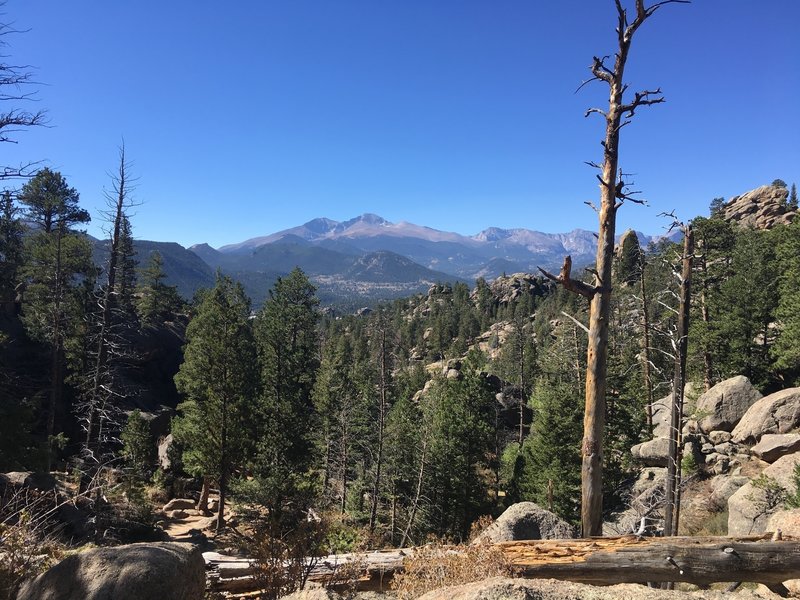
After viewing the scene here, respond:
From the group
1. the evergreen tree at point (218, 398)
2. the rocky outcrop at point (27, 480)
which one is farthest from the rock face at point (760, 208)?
the rocky outcrop at point (27, 480)

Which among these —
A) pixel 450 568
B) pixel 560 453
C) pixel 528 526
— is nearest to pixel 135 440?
pixel 528 526

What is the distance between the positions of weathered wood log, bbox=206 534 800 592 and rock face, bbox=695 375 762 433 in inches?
628

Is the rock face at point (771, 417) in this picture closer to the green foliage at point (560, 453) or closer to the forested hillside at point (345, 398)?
the forested hillside at point (345, 398)

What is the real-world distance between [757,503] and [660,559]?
8.47 meters

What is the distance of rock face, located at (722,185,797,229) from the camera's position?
64750 mm

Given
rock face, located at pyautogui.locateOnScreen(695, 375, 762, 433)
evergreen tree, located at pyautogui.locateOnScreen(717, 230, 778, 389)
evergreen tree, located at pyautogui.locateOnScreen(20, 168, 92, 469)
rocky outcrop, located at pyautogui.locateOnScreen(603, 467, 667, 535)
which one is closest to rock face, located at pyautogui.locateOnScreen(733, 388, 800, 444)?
rock face, located at pyautogui.locateOnScreen(695, 375, 762, 433)

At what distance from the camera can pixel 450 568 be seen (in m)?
6.89

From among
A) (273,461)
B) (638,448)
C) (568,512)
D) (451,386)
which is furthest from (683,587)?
(451,386)

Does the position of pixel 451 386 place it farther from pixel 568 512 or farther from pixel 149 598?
pixel 149 598

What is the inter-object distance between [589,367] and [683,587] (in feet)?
26.4

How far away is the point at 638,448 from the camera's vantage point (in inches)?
868

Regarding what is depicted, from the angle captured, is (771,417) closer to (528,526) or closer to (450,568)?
(528,526)

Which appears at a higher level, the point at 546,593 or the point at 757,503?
the point at 546,593

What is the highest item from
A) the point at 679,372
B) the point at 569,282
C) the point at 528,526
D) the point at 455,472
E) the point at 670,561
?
the point at 569,282
